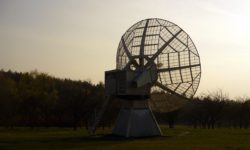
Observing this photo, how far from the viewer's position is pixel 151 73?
141 ft

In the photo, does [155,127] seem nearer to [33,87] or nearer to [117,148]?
[117,148]

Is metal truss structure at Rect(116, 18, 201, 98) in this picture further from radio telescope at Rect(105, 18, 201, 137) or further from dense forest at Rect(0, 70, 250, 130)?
dense forest at Rect(0, 70, 250, 130)

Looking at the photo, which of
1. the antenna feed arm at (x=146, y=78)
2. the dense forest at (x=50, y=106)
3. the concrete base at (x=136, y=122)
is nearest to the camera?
the antenna feed arm at (x=146, y=78)

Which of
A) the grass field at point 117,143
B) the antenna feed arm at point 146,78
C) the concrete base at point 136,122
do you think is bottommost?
the grass field at point 117,143

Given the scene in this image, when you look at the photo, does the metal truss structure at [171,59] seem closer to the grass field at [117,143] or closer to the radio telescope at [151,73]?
the radio telescope at [151,73]

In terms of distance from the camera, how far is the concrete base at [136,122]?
4331 cm

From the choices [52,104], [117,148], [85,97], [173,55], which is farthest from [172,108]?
[52,104]

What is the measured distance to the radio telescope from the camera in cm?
4303

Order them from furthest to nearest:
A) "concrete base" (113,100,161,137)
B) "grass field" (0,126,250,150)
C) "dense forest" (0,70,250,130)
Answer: "dense forest" (0,70,250,130), "concrete base" (113,100,161,137), "grass field" (0,126,250,150)

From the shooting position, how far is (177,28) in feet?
147

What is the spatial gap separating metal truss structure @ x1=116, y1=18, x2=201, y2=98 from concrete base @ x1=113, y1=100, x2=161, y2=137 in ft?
9.97

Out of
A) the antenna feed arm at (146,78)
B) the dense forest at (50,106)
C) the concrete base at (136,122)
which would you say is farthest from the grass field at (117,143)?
the dense forest at (50,106)

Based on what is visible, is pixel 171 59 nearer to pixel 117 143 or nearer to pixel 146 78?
pixel 146 78

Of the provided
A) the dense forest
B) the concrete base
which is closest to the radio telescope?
the concrete base
